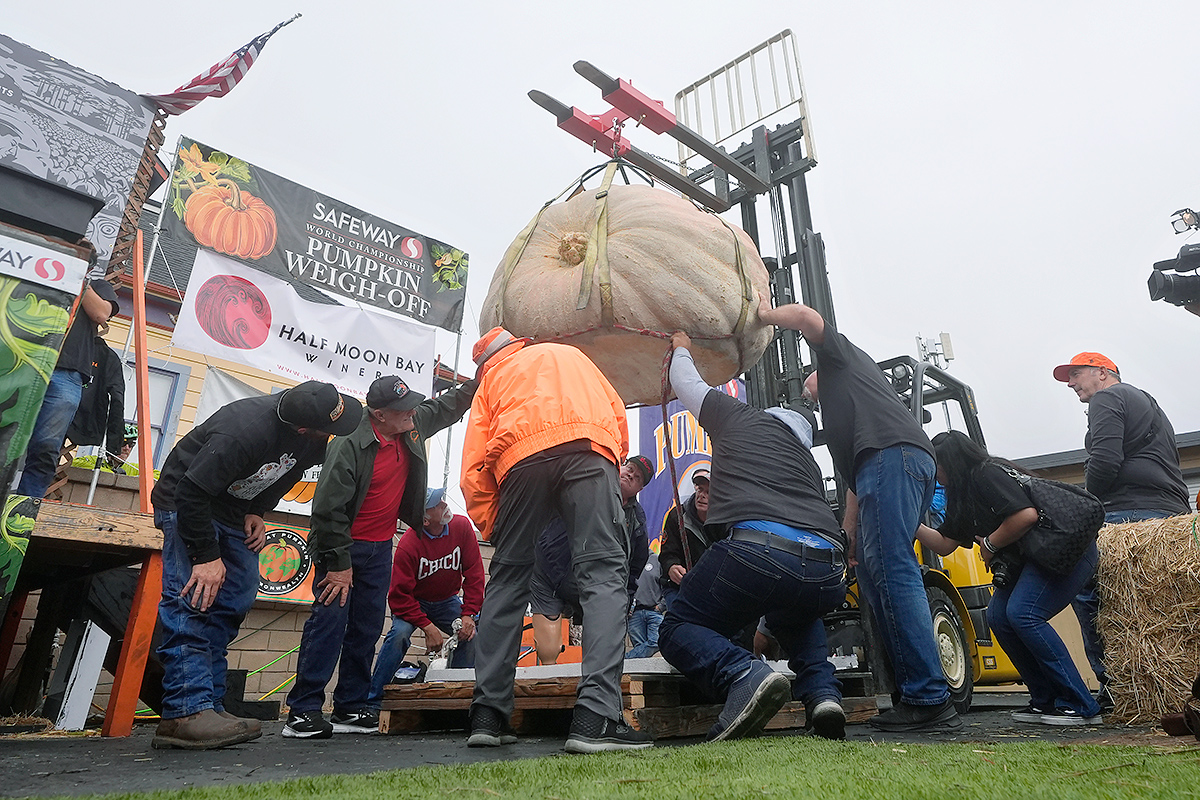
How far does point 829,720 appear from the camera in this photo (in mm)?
2279

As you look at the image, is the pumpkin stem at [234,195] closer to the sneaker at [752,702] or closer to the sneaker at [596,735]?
the sneaker at [596,735]

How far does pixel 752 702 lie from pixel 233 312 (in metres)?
5.98

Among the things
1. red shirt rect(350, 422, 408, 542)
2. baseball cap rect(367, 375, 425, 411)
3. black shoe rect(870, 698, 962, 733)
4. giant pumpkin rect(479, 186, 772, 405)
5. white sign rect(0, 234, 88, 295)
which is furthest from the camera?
red shirt rect(350, 422, 408, 542)

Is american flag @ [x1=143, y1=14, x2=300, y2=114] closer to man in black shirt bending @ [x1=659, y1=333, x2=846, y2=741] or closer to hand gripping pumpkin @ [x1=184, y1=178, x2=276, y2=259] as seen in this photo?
hand gripping pumpkin @ [x1=184, y1=178, x2=276, y2=259]

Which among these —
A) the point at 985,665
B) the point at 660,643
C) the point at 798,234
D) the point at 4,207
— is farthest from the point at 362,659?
the point at 985,665

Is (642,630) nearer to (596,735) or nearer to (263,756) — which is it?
(596,735)

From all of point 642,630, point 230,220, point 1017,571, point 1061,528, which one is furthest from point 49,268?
point 230,220

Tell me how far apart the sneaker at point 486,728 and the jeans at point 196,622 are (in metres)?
0.89

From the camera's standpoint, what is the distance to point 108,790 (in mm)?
1336

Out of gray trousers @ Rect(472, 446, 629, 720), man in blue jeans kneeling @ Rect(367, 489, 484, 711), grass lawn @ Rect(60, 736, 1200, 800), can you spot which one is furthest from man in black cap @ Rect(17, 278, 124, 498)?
grass lawn @ Rect(60, 736, 1200, 800)

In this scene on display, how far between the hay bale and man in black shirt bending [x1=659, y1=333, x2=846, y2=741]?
1575mm

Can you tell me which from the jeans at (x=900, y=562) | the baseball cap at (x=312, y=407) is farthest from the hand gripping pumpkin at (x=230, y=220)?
the jeans at (x=900, y=562)

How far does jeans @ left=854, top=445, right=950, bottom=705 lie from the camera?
2584 mm

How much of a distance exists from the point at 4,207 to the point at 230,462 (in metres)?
1.19
